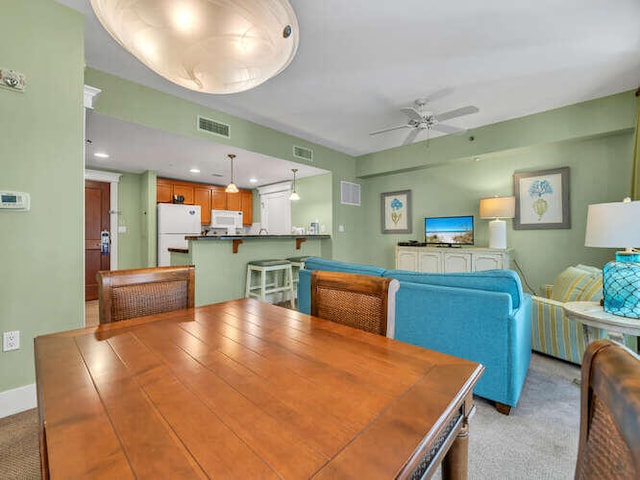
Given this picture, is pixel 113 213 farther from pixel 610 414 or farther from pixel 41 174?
pixel 610 414

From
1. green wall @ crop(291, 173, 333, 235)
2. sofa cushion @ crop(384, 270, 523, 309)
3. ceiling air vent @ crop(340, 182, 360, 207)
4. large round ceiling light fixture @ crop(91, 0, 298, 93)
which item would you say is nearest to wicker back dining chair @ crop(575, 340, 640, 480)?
large round ceiling light fixture @ crop(91, 0, 298, 93)

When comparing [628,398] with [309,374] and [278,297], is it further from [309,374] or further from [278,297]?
[278,297]

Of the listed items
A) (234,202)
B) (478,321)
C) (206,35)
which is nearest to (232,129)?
(206,35)

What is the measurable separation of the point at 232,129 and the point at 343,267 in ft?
7.96

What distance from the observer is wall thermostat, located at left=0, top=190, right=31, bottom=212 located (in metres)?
1.68

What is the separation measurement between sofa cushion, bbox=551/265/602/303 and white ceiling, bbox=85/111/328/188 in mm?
3545

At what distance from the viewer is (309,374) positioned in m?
0.81

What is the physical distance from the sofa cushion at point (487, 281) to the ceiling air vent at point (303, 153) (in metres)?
3.04

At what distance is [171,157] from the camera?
400 centimetres

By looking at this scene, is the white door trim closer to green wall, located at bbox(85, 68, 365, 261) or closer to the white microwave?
green wall, located at bbox(85, 68, 365, 261)

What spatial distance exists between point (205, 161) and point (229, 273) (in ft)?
5.95

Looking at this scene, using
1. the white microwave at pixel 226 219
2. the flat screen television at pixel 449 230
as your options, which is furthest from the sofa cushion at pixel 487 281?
the white microwave at pixel 226 219

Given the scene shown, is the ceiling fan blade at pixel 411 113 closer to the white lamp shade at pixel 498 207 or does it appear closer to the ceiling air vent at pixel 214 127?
the white lamp shade at pixel 498 207

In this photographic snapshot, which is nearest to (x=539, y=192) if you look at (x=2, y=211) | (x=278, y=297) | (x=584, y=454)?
(x=278, y=297)
